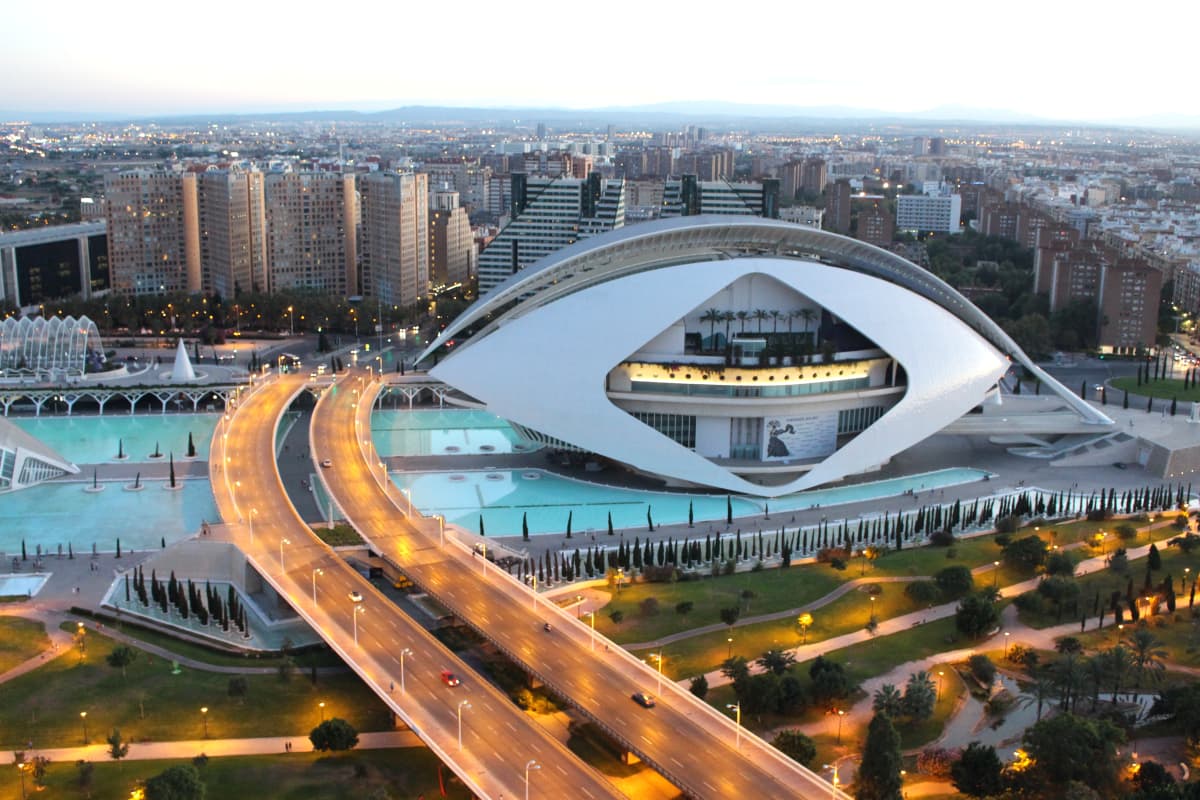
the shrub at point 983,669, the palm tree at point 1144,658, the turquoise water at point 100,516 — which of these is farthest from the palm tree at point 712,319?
the palm tree at point 1144,658

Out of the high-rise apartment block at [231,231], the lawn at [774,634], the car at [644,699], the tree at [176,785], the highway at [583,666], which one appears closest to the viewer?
the tree at [176,785]

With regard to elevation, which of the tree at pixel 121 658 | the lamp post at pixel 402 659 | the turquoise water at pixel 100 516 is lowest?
the turquoise water at pixel 100 516

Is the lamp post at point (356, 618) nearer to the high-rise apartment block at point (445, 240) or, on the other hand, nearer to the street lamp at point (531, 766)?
the street lamp at point (531, 766)

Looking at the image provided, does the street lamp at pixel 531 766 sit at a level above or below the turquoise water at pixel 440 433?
above

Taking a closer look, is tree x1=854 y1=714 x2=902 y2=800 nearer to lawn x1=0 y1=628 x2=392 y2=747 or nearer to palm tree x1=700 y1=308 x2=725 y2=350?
lawn x1=0 y1=628 x2=392 y2=747

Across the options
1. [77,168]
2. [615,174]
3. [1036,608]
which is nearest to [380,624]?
[1036,608]

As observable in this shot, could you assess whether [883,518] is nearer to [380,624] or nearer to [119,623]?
[380,624]

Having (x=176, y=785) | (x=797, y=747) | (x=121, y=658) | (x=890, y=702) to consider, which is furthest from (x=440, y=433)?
(x=176, y=785)
